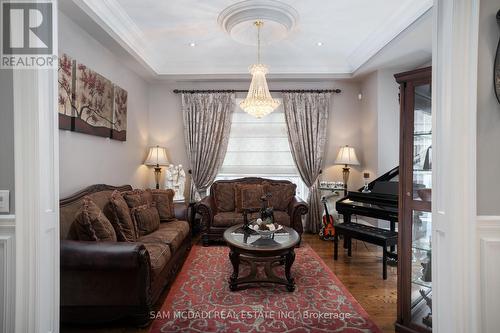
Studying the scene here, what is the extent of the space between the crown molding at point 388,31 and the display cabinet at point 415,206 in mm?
1326

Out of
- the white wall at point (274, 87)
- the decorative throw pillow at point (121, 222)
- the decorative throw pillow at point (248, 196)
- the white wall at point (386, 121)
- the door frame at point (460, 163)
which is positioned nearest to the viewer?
the door frame at point (460, 163)

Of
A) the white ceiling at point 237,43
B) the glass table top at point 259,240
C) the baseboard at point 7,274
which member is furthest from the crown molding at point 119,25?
the glass table top at point 259,240

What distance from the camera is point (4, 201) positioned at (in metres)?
1.31

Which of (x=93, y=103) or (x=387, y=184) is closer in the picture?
(x=93, y=103)

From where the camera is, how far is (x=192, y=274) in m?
2.98

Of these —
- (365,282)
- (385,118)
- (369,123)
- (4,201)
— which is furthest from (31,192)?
(369,123)

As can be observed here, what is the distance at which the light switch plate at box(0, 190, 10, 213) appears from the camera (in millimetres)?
1307

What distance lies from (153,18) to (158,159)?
226 centimetres

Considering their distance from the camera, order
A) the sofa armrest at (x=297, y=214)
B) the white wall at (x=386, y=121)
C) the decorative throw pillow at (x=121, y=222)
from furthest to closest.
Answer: the white wall at (x=386, y=121) < the sofa armrest at (x=297, y=214) < the decorative throw pillow at (x=121, y=222)

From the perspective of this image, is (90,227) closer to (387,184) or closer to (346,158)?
(387,184)

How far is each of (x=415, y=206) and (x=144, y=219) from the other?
9.15ft

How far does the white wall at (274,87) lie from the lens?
4957 millimetres

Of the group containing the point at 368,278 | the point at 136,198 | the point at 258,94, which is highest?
the point at 258,94

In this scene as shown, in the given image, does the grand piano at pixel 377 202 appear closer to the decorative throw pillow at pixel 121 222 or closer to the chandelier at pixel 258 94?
Result: the chandelier at pixel 258 94
